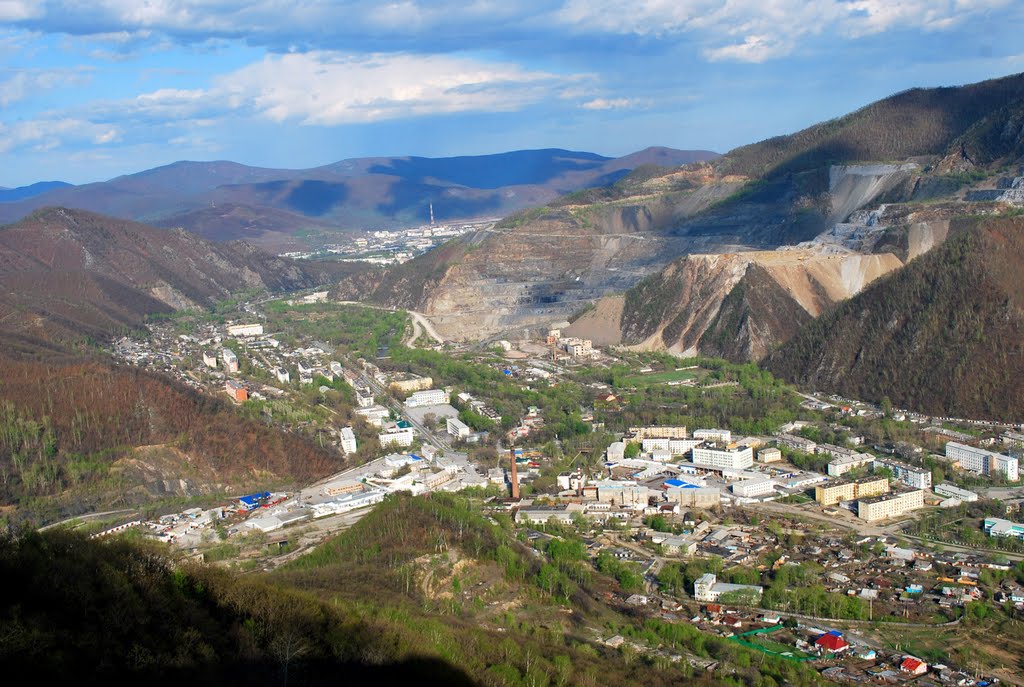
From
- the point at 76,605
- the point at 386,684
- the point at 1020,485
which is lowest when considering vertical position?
the point at 1020,485

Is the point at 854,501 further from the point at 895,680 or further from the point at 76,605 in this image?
the point at 76,605

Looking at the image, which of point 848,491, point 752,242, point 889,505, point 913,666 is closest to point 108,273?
point 752,242

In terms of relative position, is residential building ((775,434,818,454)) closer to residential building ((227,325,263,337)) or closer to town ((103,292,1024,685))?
town ((103,292,1024,685))

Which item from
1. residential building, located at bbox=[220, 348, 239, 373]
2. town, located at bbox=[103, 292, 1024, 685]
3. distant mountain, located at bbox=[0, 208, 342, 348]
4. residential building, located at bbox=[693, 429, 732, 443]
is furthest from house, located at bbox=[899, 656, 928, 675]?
distant mountain, located at bbox=[0, 208, 342, 348]

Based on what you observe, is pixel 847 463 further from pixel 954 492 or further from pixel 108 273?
pixel 108 273

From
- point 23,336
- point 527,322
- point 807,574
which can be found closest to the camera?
point 807,574

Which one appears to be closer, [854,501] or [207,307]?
[854,501]

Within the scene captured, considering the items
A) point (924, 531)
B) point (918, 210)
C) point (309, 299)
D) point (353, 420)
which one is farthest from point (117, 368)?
point (309, 299)
